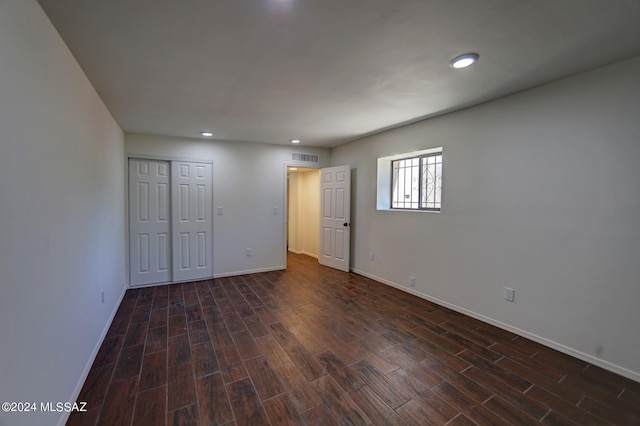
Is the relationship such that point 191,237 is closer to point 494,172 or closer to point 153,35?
point 153,35

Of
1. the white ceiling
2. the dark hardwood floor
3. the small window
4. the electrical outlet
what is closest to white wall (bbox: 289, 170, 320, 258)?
the small window

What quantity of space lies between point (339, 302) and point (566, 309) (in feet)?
7.52

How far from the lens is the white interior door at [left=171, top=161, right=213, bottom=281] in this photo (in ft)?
14.4

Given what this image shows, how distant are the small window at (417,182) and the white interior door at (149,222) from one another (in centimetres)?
381

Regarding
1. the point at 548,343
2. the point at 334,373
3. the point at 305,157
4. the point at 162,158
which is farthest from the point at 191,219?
the point at 548,343

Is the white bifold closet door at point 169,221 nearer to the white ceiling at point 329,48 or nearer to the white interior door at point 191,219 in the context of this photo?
the white interior door at point 191,219

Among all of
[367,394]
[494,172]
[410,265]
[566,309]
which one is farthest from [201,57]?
[566,309]

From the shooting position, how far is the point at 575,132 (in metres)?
→ 2.31

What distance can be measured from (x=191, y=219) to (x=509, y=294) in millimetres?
4583

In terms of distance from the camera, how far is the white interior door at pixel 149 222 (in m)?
4.12

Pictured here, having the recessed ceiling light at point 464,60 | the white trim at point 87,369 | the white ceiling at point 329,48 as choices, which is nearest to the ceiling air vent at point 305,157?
the white ceiling at point 329,48

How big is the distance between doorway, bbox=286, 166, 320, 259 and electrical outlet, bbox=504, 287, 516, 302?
13.4 feet

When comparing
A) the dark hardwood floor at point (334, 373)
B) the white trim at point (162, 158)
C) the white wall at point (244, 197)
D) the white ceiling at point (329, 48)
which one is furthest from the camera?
the white wall at point (244, 197)

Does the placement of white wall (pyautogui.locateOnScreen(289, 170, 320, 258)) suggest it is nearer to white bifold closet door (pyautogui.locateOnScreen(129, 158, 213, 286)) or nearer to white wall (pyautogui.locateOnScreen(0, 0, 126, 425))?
white bifold closet door (pyautogui.locateOnScreen(129, 158, 213, 286))
